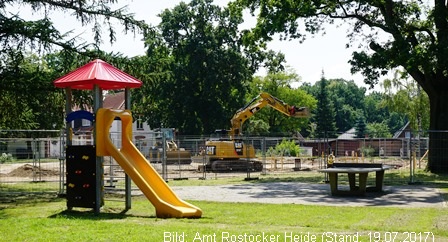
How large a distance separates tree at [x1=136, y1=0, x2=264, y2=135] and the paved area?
35600 millimetres

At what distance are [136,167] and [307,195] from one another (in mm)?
5845

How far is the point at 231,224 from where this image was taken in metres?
10.9

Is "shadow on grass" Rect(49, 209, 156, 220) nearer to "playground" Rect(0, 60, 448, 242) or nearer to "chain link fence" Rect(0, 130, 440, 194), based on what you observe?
"playground" Rect(0, 60, 448, 242)

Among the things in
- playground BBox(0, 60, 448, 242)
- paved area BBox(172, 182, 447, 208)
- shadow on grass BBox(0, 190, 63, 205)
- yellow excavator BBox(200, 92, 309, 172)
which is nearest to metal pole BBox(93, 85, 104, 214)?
playground BBox(0, 60, 448, 242)

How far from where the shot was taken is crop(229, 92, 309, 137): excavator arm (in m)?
32.1

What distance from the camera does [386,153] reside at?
3281cm

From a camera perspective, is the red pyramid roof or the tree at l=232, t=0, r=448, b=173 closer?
the red pyramid roof

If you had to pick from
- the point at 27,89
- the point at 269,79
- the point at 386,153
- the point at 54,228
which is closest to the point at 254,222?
the point at 54,228

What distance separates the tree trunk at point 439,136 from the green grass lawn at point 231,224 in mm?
13828

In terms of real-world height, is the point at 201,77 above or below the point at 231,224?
above

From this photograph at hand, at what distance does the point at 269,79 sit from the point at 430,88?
50.2m

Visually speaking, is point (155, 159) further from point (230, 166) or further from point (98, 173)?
point (98, 173)

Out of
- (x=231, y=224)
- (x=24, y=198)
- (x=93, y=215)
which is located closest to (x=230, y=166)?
(x=24, y=198)

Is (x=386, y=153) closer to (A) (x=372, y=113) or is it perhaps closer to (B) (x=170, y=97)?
(B) (x=170, y=97)
